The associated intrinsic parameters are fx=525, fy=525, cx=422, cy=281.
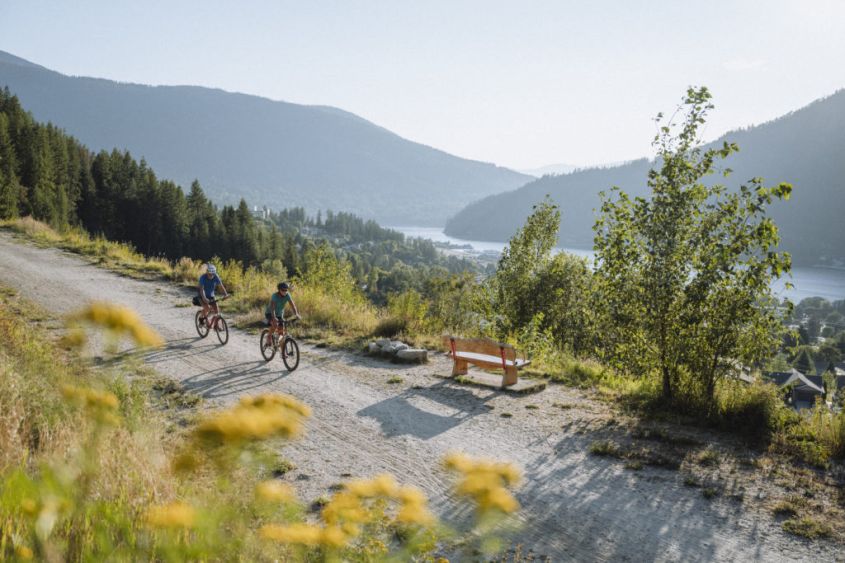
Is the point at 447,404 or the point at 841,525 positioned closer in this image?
the point at 841,525

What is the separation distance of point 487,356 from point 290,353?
412 centimetres

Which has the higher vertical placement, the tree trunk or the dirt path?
the tree trunk

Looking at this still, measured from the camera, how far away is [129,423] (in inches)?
190

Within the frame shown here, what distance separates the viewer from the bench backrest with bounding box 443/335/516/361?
10091 mm

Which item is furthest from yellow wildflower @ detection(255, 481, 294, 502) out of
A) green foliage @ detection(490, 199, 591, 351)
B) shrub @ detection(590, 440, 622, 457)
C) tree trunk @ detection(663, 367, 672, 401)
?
green foliage @ detection(490, 199, 591, 351)

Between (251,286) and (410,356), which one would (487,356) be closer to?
(410,356)

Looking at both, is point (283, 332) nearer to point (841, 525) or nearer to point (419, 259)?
point (841, 525)

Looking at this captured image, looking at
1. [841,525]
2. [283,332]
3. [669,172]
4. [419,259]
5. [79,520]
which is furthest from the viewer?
[419,259]

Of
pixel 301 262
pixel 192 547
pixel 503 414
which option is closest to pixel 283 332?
pixel 503 414

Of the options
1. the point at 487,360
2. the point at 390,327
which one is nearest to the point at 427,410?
the point at 487,360

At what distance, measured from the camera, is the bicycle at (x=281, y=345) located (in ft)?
36.1

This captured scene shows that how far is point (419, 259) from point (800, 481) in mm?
181100

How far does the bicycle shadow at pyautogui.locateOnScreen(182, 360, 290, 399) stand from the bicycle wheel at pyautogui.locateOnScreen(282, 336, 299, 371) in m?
0.18

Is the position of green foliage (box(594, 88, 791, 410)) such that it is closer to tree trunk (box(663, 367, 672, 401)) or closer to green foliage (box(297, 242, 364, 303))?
tree trunk (box(663, 367, 672, 401))
